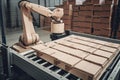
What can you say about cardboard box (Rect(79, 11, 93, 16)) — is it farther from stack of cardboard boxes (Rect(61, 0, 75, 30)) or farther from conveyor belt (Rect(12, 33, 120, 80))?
conveyor belt (Rect(12, 33, 120, 80))

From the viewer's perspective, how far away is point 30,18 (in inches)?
82.8

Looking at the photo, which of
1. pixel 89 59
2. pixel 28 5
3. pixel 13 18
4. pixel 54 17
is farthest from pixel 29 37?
pixel 13 18

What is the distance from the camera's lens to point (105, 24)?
13.4ft

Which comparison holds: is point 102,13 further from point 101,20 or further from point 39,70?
point 39,70

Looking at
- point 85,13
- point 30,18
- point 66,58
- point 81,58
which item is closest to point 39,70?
point 66,58

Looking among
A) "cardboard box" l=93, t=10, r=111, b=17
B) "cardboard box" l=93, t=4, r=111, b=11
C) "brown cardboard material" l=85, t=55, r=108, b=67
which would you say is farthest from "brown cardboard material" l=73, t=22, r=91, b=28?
"brown cardboard material" l=85, t=55, r=108, b=67

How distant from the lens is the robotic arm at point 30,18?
166cm

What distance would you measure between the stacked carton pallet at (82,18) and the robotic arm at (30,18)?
2704 millimetres

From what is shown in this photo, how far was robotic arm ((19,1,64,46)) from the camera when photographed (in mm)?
1657

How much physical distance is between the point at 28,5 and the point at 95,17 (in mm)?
2960

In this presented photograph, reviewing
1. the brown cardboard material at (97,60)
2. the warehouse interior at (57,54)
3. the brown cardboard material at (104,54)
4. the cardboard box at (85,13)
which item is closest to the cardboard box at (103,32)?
the cardboard box at (85,13)

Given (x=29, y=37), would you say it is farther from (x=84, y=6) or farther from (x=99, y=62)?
(x=84, y=6)

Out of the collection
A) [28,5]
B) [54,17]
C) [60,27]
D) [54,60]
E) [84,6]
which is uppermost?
[84,6]

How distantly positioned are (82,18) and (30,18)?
288 centimetres
